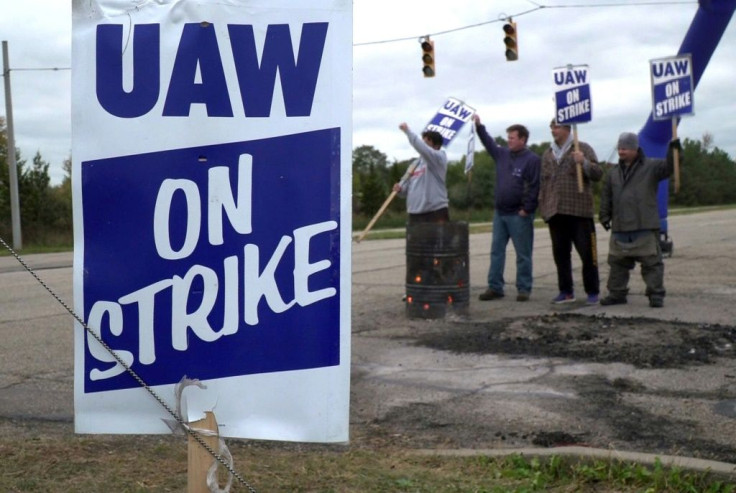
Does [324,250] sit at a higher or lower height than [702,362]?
higher

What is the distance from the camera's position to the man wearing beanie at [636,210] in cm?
994

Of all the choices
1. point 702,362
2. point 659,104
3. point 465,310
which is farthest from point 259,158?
point 659,104

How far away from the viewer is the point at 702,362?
7137 mm

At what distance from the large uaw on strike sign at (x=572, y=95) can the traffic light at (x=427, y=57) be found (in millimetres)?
12268

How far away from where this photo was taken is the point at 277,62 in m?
2.91

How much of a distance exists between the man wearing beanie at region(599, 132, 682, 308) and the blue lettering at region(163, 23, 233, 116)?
25.6ft

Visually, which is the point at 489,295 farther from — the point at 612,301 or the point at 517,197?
the point at 612,301

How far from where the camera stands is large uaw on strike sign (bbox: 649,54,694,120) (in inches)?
458

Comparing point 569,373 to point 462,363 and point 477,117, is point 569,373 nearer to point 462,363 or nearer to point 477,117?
point 462,363

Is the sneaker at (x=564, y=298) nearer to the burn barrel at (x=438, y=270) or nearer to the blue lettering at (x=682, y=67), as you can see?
the burn barrel at (x=438, y=270)

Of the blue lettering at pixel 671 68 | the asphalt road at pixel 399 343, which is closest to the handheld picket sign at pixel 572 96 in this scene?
the blue lettering at pixel 671 68

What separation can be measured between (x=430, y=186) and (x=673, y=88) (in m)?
3.65

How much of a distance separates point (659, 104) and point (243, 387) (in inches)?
391

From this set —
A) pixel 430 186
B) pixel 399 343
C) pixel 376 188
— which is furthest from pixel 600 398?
pixel 376 188
